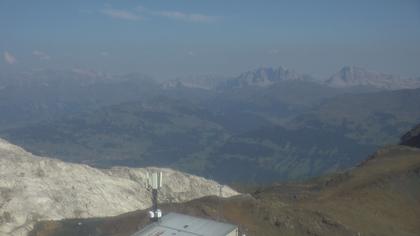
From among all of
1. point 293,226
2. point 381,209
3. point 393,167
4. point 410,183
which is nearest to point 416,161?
point 393,167

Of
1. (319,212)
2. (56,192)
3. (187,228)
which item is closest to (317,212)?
(319,212)

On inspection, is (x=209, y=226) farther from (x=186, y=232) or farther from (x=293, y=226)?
(x=293, y=226)

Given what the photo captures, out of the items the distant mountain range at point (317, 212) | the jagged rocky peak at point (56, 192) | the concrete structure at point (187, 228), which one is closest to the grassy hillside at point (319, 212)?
the distant mountain range at point (317, 212)

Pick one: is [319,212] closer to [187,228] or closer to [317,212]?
[317,212]

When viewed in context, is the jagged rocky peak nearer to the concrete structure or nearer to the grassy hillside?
the grassy hillside

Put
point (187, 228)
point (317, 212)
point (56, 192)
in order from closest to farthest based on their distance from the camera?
point (187, 228), point (317, 212), point (56, 192)
